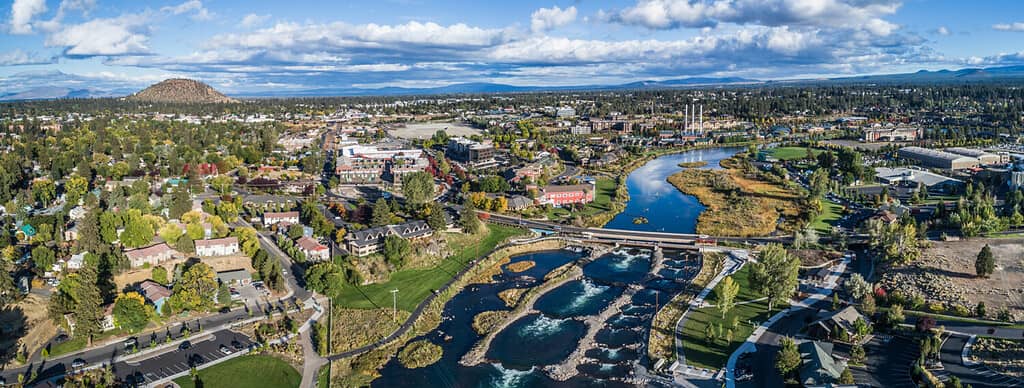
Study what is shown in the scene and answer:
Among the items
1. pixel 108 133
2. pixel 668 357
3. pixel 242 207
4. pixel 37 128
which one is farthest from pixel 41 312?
pixel 37 128

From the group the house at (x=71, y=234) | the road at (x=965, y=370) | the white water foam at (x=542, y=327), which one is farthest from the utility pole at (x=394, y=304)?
the house at (x=71, y=234)

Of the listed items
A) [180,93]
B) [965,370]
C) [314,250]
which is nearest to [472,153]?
[314,250]

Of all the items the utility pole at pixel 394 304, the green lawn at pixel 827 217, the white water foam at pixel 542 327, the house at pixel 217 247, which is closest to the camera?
the white water foam at pixel 542 327

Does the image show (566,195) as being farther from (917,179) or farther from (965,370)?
(917,179)

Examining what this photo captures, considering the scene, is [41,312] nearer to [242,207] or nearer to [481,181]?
[242,207]

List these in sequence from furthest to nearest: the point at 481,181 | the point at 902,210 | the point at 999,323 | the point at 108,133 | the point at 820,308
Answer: the point at 108,133 → the point at 481,181 → the point at 902,210 → the point at 820,308 → the point at 999,323

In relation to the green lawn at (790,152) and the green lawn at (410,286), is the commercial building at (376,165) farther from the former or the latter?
the green lawn at (790,152)

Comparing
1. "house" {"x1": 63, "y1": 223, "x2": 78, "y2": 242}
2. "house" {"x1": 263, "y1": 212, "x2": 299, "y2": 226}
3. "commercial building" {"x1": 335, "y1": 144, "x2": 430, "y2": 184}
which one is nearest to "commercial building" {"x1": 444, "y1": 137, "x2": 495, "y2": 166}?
"commercial building" {"x1": 335, "y1": 144, "x2": 430, "y2": 184}
